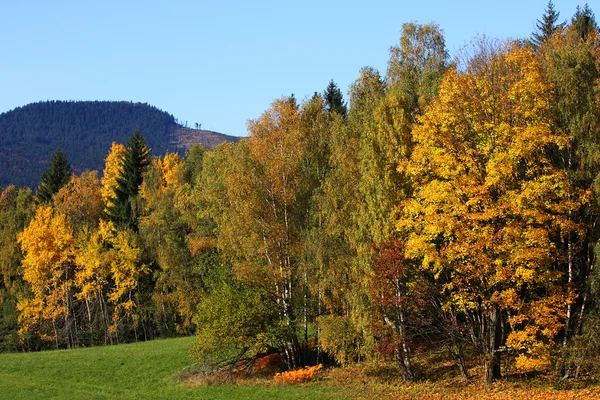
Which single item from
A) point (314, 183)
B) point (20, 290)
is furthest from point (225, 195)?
point (20, 290)

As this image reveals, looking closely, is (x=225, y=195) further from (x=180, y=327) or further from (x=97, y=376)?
(x=180, y=327)

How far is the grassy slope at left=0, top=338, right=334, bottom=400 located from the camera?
95.9 feet

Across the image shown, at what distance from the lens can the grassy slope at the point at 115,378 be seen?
95.9 ft

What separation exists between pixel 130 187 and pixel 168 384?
133 feet

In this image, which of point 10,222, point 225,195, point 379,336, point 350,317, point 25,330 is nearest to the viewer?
point 379,336

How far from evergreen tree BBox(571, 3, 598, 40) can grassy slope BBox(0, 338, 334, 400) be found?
29.2m

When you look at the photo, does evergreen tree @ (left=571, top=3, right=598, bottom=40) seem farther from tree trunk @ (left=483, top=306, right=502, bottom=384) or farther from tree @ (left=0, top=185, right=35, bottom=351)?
tree @ (left=0, top=185, right=35, bottom=351)

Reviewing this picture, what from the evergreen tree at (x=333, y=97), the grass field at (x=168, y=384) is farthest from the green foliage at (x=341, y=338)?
the evergreen tree at (x=333, y=97)

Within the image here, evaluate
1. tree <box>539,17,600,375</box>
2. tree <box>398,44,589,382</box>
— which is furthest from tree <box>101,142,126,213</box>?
tree <box>539,17,600,375</box>

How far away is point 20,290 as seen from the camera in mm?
59875

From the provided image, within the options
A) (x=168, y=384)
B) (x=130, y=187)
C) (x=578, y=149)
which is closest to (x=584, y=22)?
(x=578, y=149)

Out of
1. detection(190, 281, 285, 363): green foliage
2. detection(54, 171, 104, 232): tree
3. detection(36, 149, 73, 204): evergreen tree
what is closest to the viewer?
detection(190, 281, 285, 363): green foliage

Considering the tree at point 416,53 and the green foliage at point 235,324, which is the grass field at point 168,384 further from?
the tree at point 416,53

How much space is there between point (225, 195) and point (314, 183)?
23.9 feet
